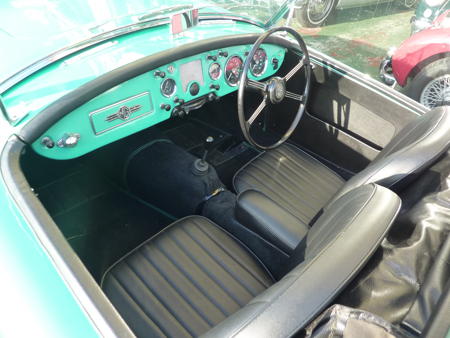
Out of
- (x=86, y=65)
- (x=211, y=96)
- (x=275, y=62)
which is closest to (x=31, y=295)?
(x=86, y=65)

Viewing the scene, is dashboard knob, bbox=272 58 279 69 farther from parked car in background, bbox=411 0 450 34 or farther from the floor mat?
parked car in background, bbox=411 0 450 34

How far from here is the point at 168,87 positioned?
191 centimetres

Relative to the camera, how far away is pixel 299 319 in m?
0.80

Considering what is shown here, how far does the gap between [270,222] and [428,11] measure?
4116 millimetres

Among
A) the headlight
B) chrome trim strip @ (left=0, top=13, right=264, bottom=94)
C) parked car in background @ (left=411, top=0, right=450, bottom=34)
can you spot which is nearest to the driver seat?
chrome trim strip @ (left=0, top=13, right=264, bottom=94)

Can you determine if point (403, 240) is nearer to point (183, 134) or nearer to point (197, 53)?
point (197, 53)

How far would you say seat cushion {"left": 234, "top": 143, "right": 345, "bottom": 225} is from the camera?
2.06 meters

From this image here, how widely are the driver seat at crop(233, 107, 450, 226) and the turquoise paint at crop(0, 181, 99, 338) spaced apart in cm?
110

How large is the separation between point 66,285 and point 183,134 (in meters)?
2.13

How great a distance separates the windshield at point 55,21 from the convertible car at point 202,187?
0.04 feet

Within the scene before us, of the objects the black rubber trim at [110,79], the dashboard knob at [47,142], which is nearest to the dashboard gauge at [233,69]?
the black rubber trim at [110,79]

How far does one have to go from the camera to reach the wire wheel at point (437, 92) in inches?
129

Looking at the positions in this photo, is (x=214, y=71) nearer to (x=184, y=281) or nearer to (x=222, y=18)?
(x=222, y=18)

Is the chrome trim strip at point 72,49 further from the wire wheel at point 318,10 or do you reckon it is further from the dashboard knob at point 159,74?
the wire wheel at point 318,10
